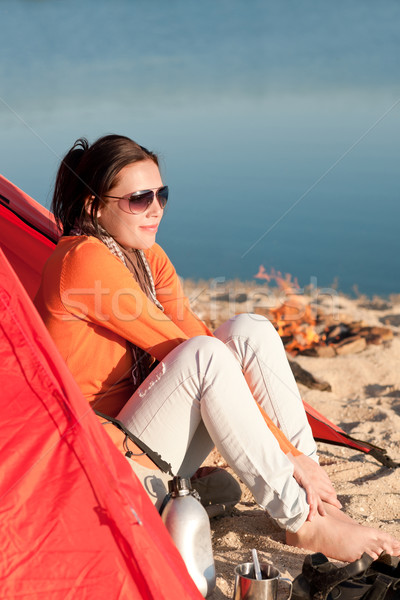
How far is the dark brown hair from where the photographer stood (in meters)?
2.18

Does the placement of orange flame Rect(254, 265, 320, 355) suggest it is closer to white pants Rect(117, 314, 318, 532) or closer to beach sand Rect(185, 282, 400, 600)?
beach sand Rect(185, 282, 400, 600)

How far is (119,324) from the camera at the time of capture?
2.01 meters

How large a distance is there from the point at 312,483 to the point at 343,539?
0.17 metres

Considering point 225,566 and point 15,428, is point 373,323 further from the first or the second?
point 15,428

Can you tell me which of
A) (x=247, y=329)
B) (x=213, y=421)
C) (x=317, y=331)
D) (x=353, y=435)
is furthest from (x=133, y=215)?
(x=317, y=331)

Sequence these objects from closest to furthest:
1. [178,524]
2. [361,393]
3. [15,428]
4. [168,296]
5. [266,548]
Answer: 1. [15,428]
2. [178,524]
3. [266,548]
4. [168,296]
5. [361,393]

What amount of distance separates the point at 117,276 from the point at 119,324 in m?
0.14

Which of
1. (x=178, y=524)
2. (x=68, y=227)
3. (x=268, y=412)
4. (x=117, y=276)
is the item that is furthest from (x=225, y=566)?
(x=68, y=227)

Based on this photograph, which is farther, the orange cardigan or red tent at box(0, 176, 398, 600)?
→ the orange cardigan

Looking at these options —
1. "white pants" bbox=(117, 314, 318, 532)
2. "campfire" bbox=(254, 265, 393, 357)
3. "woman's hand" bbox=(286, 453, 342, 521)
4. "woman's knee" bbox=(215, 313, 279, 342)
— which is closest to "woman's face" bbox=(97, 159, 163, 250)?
"woman's knee" bbox=(215, 313, 279, 342)

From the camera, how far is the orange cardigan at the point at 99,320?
1.98m

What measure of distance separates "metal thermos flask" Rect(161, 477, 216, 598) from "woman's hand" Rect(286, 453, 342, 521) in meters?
0.32

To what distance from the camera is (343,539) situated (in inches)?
77.3

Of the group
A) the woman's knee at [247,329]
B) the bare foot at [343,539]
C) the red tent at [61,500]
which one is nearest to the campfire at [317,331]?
the woman's knee at [247,329]
